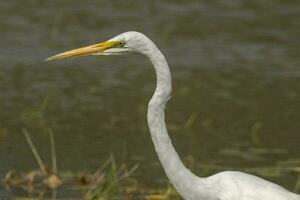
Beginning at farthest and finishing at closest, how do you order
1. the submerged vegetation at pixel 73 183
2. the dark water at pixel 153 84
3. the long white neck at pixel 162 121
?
1. the dark water at pixel 153 84
2. the submerged vegetation at pixel 73 183
3. the long white neck at pixel 162 121

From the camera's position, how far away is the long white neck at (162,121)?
605 centimetres

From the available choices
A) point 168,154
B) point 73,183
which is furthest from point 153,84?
point 168,154

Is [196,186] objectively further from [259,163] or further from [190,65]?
[190,65]

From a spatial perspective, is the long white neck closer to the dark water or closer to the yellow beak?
the yellow beak

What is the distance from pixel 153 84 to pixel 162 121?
17.6ft

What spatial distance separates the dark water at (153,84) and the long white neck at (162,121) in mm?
2128

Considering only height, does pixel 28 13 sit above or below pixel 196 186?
below

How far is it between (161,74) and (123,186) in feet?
8.12

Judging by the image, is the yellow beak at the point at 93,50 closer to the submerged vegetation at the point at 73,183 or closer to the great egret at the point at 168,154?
the great egret at the point at 168,154

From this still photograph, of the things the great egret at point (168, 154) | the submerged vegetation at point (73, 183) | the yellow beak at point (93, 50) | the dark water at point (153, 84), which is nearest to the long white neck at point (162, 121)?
the great egret at point (168, 154)

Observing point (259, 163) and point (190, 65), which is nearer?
point (259, 163)

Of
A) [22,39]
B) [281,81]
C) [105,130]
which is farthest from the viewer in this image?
[22,39]

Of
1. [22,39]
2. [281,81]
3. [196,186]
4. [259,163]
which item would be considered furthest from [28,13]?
[196,186]

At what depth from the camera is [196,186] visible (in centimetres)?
630
